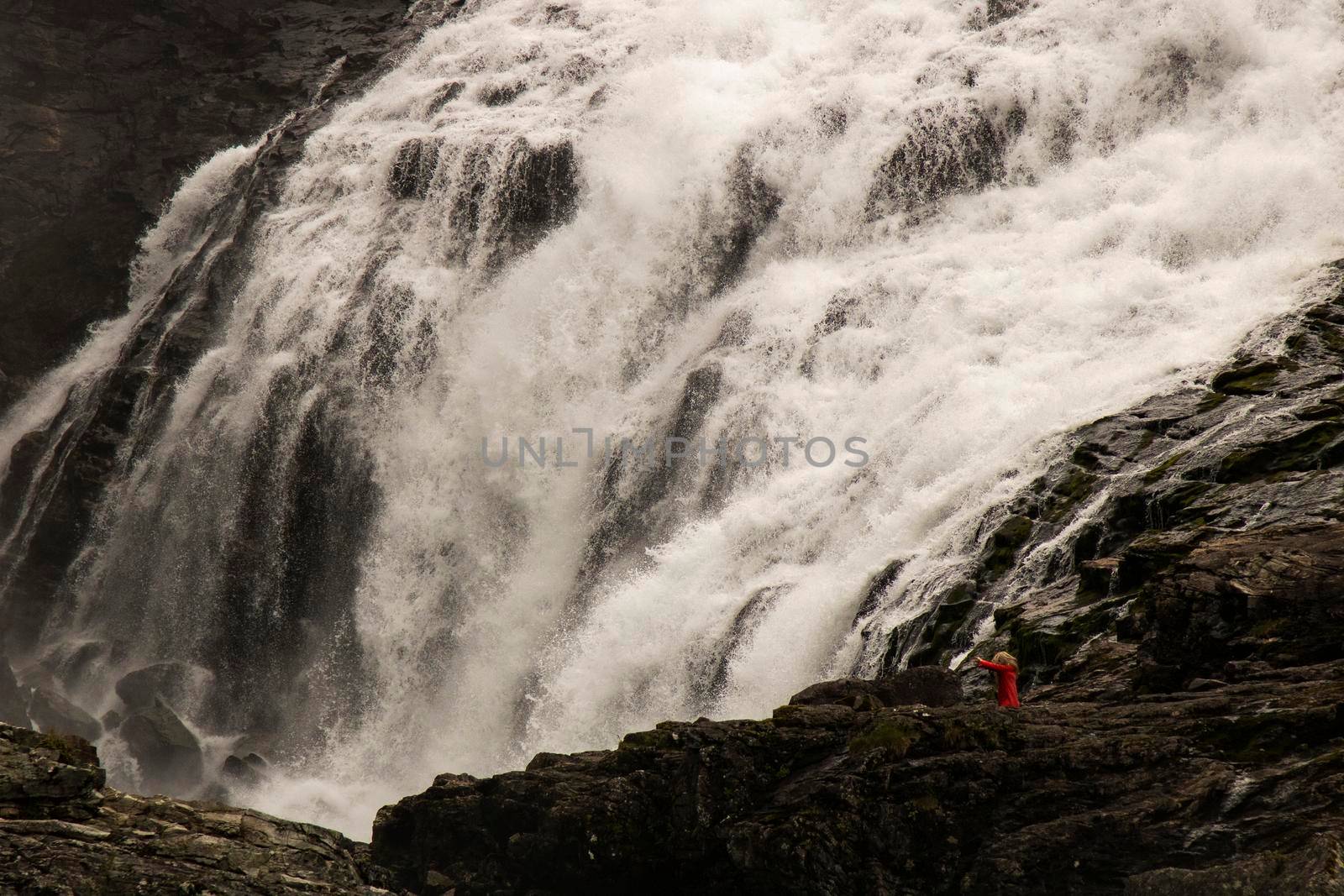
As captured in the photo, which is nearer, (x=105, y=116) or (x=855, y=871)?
(x=855, y=871)

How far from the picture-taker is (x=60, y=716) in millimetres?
28062

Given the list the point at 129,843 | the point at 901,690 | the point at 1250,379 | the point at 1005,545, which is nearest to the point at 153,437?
the point at 129,843

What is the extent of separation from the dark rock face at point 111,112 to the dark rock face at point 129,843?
28029 mm

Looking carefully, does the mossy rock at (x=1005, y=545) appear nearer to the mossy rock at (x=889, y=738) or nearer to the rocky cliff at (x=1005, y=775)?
the rocky cliff at (x=1005, y=775)

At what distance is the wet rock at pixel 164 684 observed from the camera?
28672 mm

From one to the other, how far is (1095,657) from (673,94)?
74.3 feet

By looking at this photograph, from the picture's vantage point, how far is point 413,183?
33000 mm

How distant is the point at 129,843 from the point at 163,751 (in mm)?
17020

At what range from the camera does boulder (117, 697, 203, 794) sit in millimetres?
26641

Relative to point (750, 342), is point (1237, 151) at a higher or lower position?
higher

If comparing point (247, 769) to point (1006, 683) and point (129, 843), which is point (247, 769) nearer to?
point (129, 843)

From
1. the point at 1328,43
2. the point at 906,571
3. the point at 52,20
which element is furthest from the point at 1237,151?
the point at 52,20

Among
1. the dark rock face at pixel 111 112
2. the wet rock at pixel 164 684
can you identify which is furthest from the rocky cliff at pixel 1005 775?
the dark rock face at pixel 111 112

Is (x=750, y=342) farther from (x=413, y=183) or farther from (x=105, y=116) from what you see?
(x=105, y=116)
